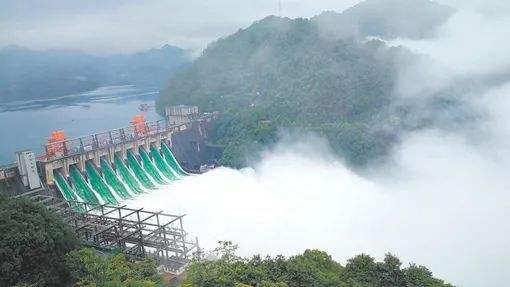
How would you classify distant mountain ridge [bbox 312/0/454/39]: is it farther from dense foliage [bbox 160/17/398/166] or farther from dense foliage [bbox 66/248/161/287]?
dense foliage [bbox 66/248/161/287]

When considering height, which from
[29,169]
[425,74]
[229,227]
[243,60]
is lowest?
[229,227]

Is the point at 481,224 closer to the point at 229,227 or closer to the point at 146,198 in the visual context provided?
the point at 229,227

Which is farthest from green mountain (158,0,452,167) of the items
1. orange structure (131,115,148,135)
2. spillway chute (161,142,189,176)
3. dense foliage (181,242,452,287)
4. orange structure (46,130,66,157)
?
dense foliage (181,242,452,287)

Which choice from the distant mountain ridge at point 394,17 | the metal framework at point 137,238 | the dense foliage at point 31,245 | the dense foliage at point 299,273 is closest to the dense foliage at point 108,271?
the dense foliage at point 31,245

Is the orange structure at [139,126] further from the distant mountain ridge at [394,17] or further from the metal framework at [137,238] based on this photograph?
the distant mountain ridge at [394,17]

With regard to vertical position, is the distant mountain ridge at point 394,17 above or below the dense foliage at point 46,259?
above

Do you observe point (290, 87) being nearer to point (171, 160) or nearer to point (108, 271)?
point (171, 160)

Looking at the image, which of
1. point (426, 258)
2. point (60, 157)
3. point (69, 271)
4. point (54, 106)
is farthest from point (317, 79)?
point (54, 106)
